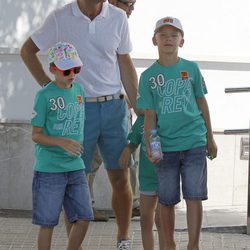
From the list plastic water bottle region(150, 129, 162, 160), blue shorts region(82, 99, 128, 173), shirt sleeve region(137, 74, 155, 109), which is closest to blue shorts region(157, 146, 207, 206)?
plastic water bottle region(150, 129, 162, 160)

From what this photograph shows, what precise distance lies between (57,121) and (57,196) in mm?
466

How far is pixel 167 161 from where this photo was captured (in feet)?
19.7

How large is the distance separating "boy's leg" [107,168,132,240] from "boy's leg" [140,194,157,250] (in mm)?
293

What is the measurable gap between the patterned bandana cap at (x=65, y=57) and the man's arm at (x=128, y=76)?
2.16ft

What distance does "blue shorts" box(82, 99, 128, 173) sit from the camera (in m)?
6.33

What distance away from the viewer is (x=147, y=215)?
20.5 feet

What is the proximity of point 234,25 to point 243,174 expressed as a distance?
1.36 meters

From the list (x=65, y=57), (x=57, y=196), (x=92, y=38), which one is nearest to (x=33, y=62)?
(x=92, y=38)

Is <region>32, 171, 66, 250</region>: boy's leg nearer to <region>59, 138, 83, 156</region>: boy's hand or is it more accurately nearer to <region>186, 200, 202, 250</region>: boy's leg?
<region>59, 138, 83, 156</region>: boy's hand

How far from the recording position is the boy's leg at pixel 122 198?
21.4 feet

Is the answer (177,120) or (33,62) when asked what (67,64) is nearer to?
(33,62)

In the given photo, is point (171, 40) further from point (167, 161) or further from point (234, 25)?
point (234, 25)

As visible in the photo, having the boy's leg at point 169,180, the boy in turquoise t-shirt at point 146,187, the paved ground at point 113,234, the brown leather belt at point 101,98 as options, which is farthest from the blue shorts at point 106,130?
the paved ground at point 113,234

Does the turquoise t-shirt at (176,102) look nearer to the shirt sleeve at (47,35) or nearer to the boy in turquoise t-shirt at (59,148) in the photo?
the boy in turquoise t-shirt at (59,148)
